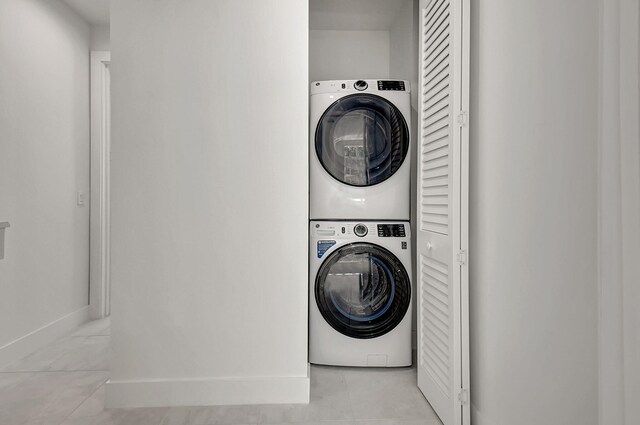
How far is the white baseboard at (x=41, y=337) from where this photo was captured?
8.45ft

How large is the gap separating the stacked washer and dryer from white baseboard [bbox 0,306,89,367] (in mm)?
1860

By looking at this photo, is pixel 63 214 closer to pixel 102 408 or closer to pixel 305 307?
pixel 102 408

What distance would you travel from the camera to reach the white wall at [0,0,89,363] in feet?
8.59

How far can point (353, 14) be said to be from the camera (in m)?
2.96

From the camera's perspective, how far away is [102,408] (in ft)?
6.60

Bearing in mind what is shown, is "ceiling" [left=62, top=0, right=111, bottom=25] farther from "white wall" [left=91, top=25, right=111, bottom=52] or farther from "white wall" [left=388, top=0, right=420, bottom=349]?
"white wall" [left=388, top=0, right=420, bottom=349]

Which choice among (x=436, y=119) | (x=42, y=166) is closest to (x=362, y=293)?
(x=436, y=119)

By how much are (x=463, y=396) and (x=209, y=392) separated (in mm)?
1189

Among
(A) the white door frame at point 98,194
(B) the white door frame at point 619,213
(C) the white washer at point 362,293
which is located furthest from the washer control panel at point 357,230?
(A) the white door frame at point 98,194

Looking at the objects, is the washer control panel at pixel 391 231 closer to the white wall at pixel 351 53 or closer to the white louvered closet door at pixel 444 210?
the white louvered closet door at pixel 444 210

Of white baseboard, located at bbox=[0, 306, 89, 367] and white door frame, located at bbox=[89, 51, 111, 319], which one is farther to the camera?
white door frame, located at bbox=[89, 51, 111, 319]

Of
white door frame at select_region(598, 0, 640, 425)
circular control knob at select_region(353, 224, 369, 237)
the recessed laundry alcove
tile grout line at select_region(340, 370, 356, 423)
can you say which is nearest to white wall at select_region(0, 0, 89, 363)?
the recessed laundry alcove

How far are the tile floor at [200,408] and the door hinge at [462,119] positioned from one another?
1.32 meters

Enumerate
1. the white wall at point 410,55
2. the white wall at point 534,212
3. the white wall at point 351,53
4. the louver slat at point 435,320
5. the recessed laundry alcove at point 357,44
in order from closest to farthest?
the white wall at point 534,212
the louver slat at point 435,320
the white wall at point 410,55
the recessed laundry alcove at point 357,44
the white wall at point 351,53
